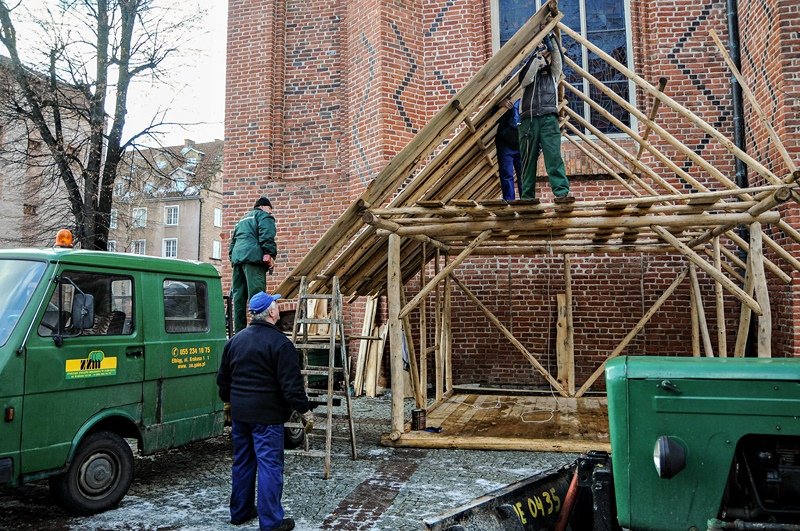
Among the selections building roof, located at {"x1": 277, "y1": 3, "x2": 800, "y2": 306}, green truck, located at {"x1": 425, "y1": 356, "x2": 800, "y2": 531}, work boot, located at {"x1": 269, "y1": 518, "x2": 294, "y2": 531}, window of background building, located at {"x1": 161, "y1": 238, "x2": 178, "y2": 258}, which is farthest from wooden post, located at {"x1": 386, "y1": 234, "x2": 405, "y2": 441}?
window of background building, located at {"x1": 161, "y1": 238, "x2": 178, "y2": 258}

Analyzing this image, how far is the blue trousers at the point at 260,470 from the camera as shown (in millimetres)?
4176

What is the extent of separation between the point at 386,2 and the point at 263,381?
8427 millimetres

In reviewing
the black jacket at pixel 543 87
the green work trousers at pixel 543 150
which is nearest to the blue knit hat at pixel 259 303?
the green work trousers at pixel 543 150

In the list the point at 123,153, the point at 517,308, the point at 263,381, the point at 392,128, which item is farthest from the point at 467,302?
the point at 123,153

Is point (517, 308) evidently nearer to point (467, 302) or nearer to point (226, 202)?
point (467, 302)

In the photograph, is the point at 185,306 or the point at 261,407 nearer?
the point at 261,407

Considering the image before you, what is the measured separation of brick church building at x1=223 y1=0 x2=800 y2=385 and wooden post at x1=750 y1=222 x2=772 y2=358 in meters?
2.79

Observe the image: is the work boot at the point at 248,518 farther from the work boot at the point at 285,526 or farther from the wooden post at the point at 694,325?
the wooden post at the point at 694,325

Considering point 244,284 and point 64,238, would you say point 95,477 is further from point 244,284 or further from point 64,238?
point 244,284

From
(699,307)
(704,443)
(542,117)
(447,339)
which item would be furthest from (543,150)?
(704,443)

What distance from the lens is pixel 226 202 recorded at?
1149cm

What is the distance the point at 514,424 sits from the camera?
24.1 feet

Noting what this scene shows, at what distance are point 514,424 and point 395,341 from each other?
2001mm

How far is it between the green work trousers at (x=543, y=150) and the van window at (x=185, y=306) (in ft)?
12.1
